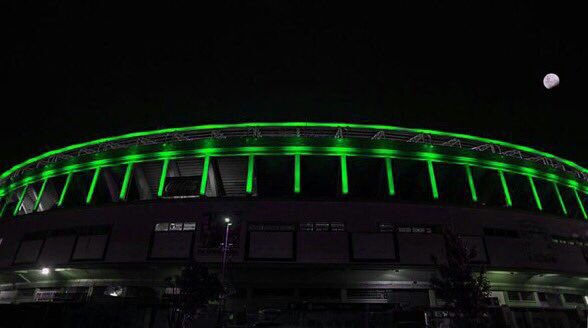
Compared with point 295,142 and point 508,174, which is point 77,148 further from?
point 508,174

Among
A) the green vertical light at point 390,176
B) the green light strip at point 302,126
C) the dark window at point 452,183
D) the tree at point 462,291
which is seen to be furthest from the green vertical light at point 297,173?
the tree at point 462,291

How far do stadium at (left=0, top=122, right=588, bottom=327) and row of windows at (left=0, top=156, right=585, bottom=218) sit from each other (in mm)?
149

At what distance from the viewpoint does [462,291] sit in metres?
21.8

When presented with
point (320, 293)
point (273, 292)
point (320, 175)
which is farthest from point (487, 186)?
point (273, 292)

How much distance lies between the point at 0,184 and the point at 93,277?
32.5m

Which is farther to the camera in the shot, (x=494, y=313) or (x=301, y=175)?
(x=301, y=175)

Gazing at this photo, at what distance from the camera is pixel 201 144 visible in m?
36.2

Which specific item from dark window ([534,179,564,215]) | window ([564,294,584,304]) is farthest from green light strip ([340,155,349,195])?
window ([564,294,584,304])

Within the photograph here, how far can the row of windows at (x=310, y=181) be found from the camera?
3600 cm

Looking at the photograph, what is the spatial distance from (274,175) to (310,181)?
371 cm

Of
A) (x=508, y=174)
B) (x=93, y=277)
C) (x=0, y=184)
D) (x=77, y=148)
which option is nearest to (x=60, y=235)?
(x=93, y=277)

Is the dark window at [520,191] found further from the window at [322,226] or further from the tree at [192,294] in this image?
the tree at [192,294]

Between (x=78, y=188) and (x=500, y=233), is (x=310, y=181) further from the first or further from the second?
(x=78, y=188)

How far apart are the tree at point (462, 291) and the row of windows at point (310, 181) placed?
11502 millimetres
